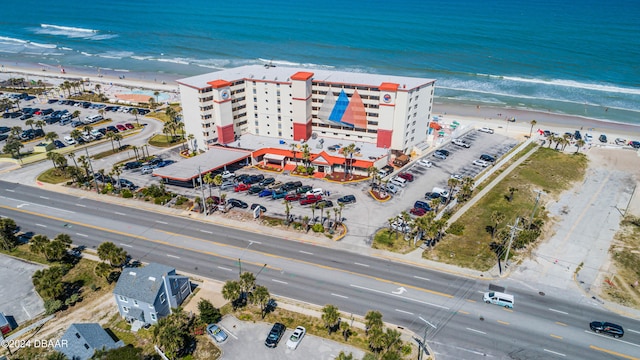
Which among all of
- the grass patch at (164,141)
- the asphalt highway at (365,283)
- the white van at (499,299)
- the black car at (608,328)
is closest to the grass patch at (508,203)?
the asphalt highway at (365,283)

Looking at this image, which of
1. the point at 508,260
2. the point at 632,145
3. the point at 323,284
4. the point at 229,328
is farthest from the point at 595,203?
the point at 229,328

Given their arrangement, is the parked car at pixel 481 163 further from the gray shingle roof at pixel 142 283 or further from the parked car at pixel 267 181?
the gray shingle roof at pixel 142 283

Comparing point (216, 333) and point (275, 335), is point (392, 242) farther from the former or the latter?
point (216, 333)

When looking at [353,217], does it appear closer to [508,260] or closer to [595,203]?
[508,260]

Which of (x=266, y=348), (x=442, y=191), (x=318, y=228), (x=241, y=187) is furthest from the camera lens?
(x=241, y=187)

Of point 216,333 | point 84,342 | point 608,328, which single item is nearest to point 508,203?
point 608,328

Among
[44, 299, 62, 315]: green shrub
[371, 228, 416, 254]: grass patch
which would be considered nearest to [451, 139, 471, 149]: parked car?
[371, 228, 416, 254]: grass patch
